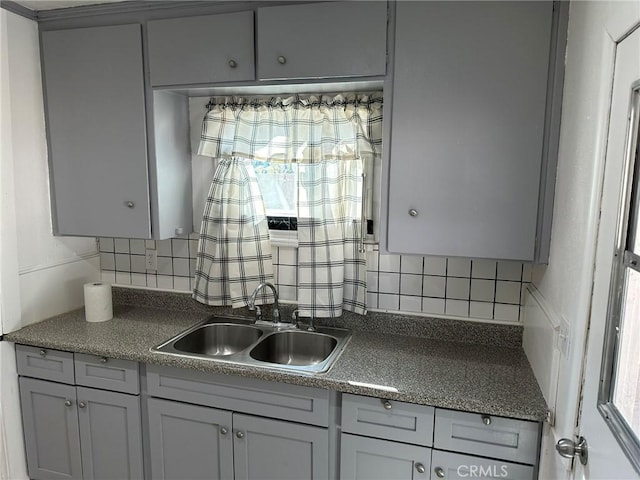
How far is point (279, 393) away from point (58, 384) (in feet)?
3.49

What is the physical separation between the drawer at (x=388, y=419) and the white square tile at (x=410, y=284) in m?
0.61

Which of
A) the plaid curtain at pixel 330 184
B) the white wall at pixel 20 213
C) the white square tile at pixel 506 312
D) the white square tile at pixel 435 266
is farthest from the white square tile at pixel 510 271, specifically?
the white wall at pixel 20 213

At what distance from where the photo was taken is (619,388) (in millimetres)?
979

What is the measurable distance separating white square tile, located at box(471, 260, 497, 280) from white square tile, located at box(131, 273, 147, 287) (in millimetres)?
1691

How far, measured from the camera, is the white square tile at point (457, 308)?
2.00 m

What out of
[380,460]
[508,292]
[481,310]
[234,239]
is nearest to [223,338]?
[234,239]

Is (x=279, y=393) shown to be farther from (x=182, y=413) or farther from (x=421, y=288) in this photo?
Result: (x=421, y=288)

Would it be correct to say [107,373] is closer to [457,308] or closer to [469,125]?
[457,308]

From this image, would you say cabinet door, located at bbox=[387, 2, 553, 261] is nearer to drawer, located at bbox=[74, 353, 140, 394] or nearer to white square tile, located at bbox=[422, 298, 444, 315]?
white square tile, located at bbox=[422, 298, 444, 315]

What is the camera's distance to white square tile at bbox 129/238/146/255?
7.97ft

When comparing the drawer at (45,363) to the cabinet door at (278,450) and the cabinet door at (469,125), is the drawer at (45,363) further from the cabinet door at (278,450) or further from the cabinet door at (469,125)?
the cabinet door at (469,125)

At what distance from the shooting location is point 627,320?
3.14 feet

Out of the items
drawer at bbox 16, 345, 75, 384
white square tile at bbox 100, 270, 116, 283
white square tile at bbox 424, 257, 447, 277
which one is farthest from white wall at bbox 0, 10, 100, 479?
white square tile at bbox 424, 257, 447, 277


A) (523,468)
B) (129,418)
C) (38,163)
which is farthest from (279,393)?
(38,163)
